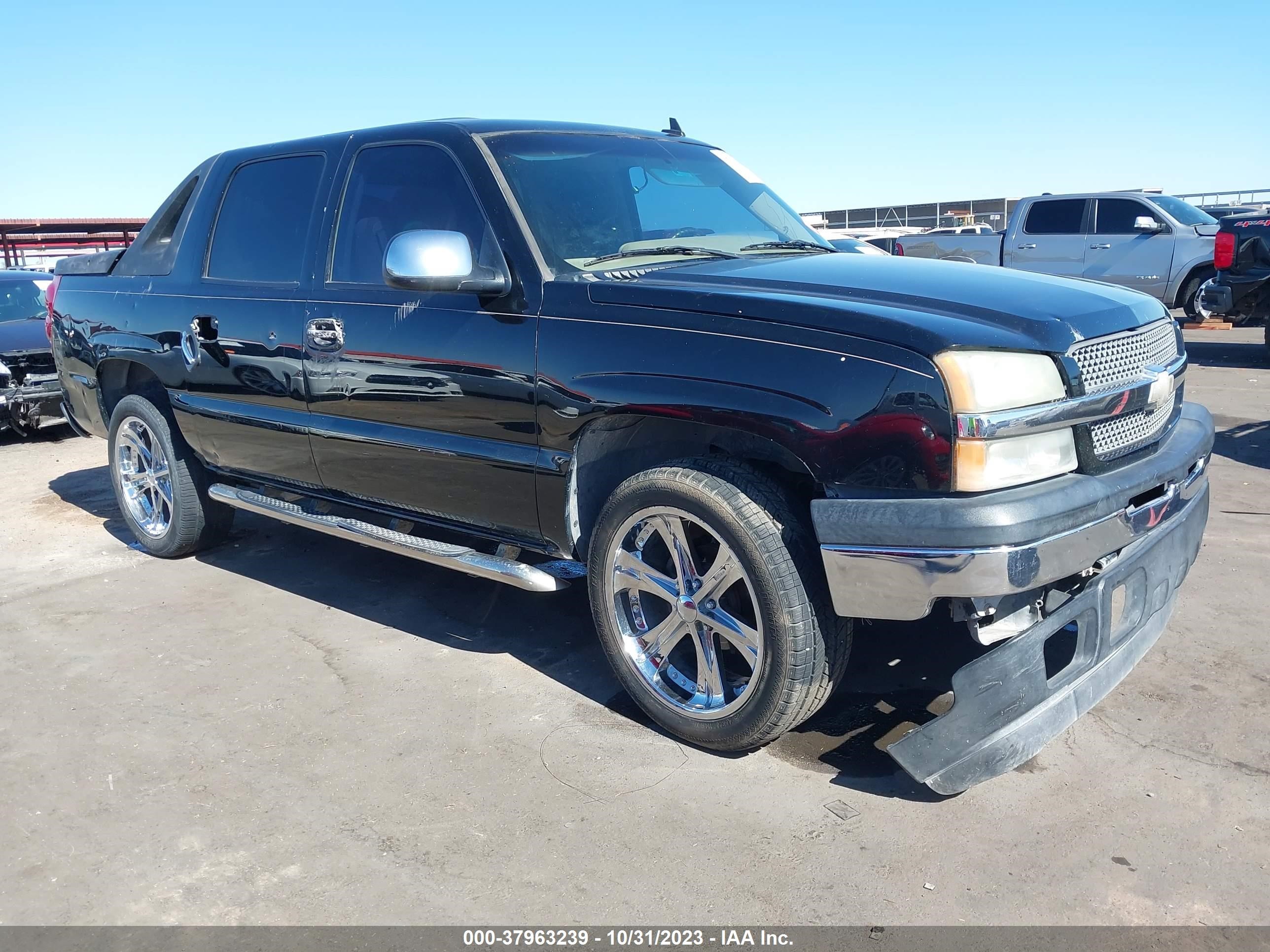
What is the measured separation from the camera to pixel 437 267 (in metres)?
3.37

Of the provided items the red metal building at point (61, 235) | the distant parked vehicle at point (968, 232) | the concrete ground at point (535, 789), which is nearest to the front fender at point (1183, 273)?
the distant parked vehicle at point (968, 232)

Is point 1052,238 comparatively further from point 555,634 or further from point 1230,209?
point 555,634

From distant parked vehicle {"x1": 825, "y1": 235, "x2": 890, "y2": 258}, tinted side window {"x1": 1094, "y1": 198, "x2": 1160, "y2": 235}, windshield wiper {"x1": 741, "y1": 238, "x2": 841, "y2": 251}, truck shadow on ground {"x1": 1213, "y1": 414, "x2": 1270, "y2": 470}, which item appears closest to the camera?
windshield wiper {"x1": 741, "y1": 238, "x2": 841, "y2": 251}

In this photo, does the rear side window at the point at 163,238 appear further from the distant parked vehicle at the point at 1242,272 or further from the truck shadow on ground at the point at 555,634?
the distant parked vehicle at the point at 1242,272

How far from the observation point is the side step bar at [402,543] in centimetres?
352

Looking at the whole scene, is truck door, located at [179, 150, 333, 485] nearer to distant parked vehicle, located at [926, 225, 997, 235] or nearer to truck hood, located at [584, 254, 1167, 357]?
truck hood, located at [584, 254, 1167, 357]

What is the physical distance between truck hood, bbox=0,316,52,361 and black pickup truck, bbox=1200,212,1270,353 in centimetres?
1091

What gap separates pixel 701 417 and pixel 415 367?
1.29 metres

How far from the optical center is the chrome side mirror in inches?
132

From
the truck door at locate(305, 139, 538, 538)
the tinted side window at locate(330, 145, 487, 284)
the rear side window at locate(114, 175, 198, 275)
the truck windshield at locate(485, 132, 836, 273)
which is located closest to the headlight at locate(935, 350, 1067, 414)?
the truck windshield at locate(485, 132, 836, 273)

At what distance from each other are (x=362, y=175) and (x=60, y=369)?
298cm

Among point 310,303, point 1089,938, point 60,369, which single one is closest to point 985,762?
point 1089,938

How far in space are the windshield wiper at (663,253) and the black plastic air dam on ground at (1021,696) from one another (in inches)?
67.2

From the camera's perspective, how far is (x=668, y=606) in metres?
3.40
